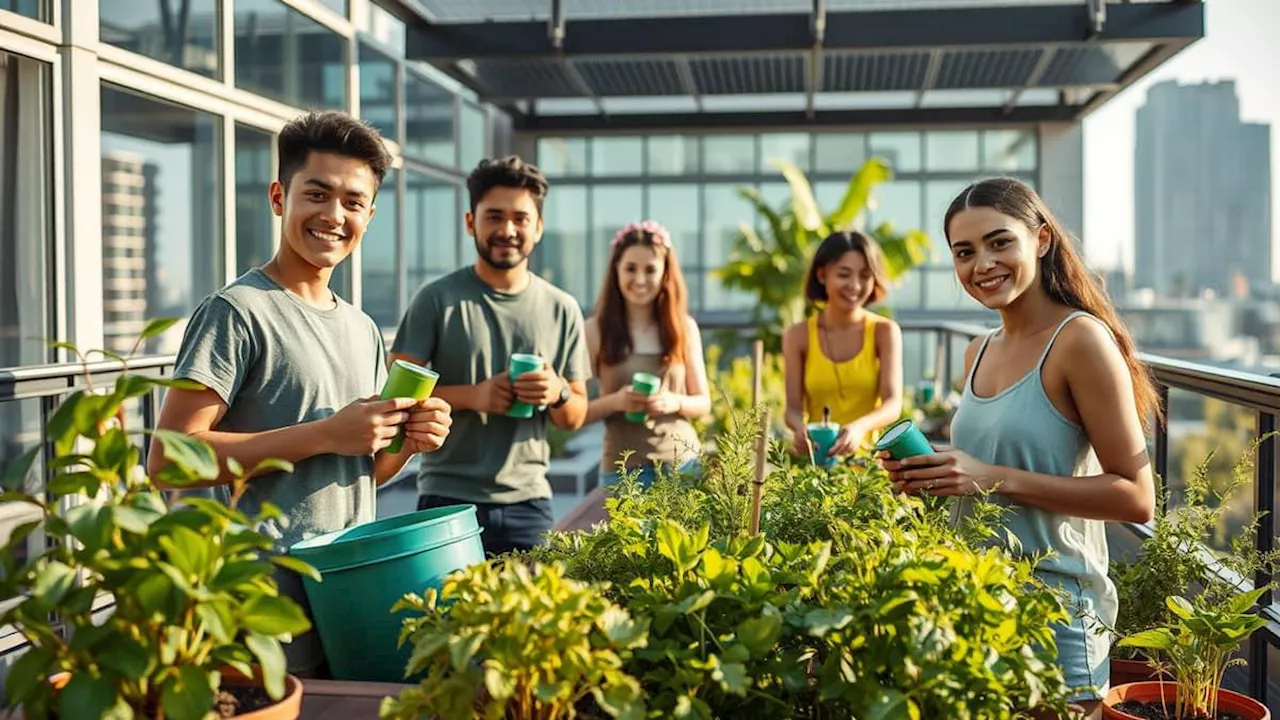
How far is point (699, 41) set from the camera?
638 cm

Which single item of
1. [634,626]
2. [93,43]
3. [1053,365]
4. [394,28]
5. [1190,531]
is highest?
[394,28]

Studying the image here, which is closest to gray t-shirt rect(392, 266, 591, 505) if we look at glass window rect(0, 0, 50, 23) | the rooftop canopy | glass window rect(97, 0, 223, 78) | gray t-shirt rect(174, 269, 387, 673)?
gray t-shirt rect(174, 269, 387, 673)

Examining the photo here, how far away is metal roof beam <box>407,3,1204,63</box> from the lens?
6105mm

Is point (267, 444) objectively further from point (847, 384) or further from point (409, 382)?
point (847, 384)

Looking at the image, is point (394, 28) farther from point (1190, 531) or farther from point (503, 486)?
point (1190, 531)

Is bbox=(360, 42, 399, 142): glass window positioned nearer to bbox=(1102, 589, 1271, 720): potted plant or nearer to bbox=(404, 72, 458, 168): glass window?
bbox=(404, 72, 458, 168): glass window

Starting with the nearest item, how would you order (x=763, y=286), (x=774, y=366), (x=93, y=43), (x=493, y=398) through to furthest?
(x=493, y=398), (x=93, y=43), (x=774, y=366), (x=763, y=286)

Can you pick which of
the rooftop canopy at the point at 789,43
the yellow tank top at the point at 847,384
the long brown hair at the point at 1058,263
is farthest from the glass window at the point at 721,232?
the long brown hair at the point at 1058,263

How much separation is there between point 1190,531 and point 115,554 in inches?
78.6

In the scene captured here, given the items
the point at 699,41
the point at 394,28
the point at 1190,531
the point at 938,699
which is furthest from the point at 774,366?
the point at 938,699

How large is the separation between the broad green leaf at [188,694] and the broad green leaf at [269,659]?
0.04 m

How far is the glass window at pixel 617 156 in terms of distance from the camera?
42.5 feet

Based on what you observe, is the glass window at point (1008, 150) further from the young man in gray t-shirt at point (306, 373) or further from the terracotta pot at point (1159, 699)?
the young man in gray t-shirt at point (306, 373)

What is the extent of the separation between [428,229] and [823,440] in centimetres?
667
